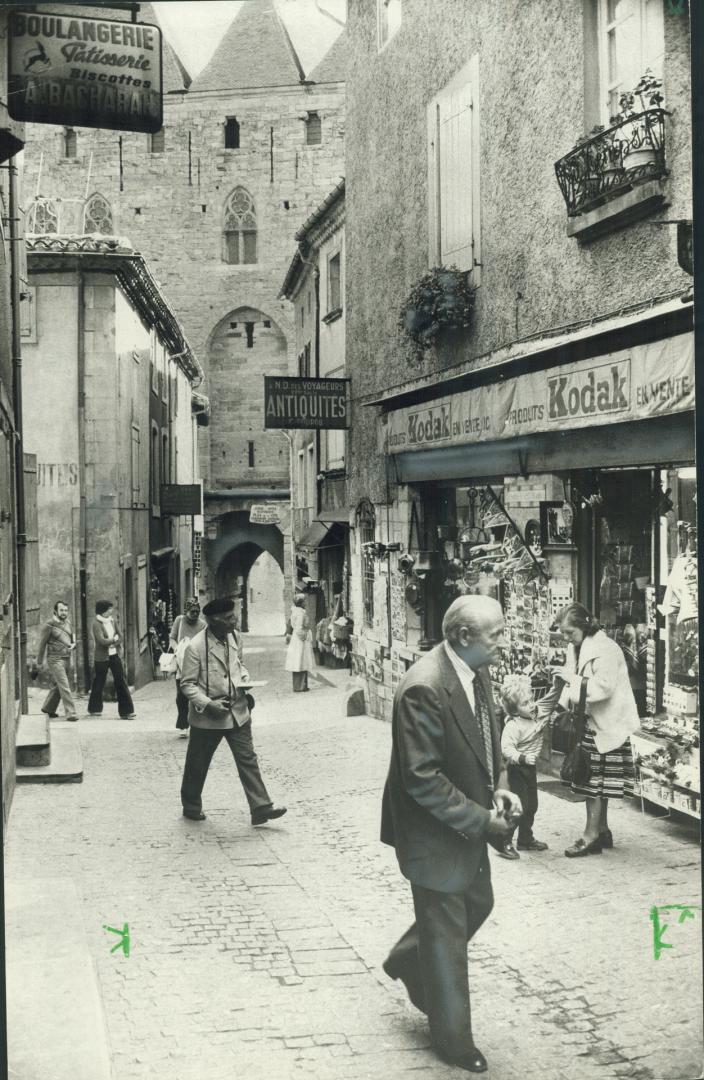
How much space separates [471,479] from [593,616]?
67cm

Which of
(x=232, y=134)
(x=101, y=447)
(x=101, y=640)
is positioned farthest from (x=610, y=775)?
(x=232, y=134)

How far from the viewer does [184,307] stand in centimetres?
414

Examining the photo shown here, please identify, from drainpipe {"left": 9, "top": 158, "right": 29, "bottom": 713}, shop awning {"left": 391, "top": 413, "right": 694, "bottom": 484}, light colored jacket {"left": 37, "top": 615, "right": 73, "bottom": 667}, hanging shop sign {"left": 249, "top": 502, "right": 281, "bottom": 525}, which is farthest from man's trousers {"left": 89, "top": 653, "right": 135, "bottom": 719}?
shop awning {"left": 391, "top": 413, "right": 694, "bottom": 484}

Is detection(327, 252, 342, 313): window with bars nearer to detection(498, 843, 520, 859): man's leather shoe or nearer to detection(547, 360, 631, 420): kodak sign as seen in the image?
detection(547, 360, 631, 420): kodak sign

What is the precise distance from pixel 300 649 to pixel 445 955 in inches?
47.3

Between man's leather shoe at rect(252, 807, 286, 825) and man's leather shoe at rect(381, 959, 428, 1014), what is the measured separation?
25.4 inches

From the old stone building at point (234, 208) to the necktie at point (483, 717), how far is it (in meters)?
0.80

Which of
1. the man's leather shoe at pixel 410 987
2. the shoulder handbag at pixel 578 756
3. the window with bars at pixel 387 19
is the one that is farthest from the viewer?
the window with bars at pixel 387 19

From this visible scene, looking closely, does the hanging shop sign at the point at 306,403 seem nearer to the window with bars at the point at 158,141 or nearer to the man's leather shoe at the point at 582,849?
the window with bars at the point at 158,141

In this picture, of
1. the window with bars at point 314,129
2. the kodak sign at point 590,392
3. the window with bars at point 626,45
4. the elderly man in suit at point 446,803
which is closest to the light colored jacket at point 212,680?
the elderly man in suit at point 446,803

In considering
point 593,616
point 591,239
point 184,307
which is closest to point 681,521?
point 593,616

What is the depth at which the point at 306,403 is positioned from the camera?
4.16 m

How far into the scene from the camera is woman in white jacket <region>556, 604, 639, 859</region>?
398 cm

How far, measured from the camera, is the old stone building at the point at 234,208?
397cm
